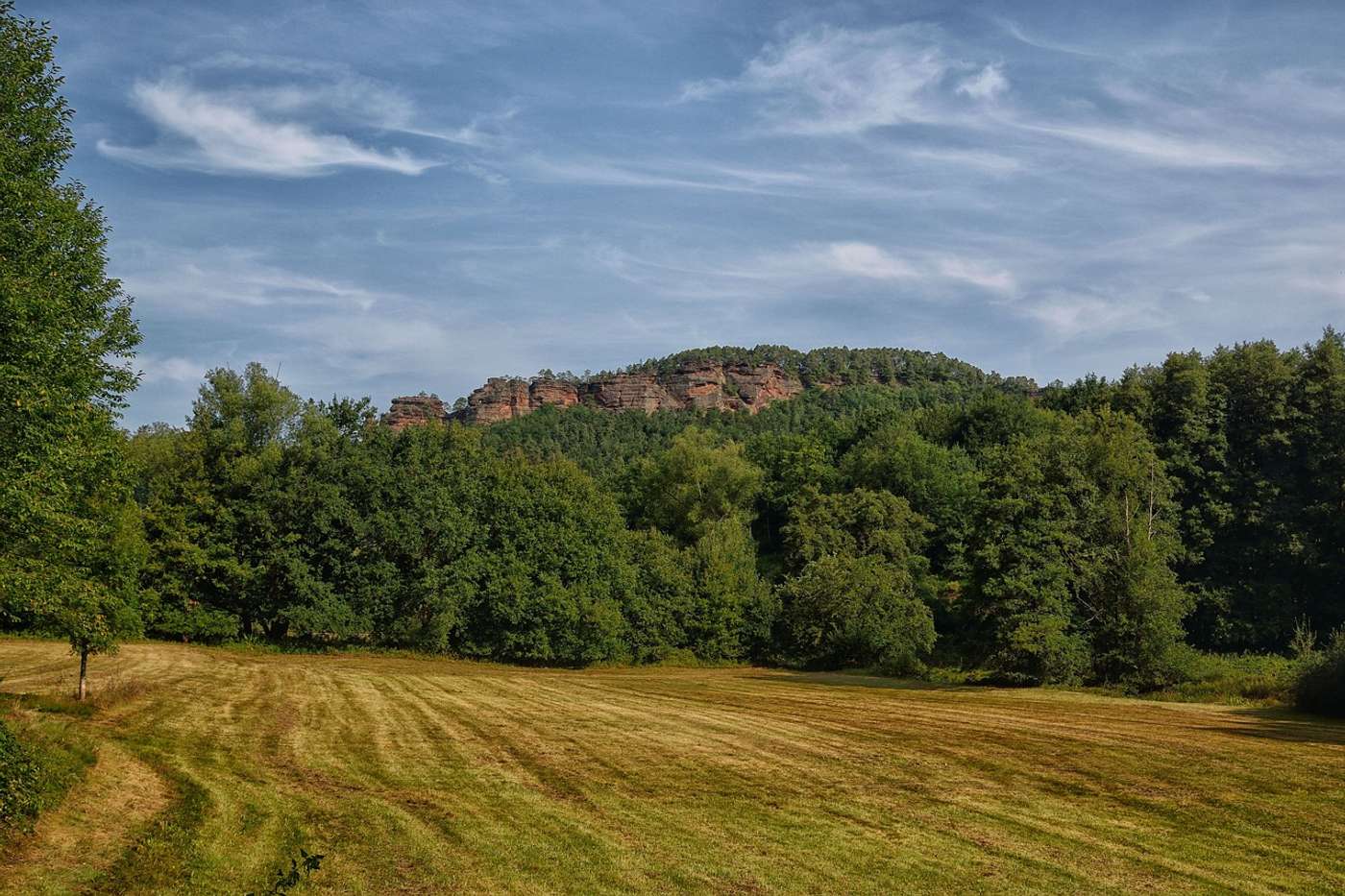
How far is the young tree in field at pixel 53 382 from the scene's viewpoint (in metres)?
16.1

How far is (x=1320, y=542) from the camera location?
52.0 metres

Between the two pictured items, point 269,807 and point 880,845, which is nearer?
point 880,845

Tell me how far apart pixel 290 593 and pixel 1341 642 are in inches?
1850

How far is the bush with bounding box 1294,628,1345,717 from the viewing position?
2556cm

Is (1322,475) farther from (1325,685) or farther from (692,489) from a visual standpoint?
(692,489)

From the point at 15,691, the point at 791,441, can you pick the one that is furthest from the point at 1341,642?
the point at 791,441

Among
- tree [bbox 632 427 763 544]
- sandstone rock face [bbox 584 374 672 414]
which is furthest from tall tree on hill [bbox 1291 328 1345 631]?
sandstone rock face [bbox 584 374 672 414]

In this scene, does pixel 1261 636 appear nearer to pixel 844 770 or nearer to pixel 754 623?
pixel 754 623

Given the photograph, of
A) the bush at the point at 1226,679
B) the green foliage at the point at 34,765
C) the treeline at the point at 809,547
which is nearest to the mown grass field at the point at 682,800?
the green foliage at the point at 34,765

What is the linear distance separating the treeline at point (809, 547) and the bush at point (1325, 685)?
9479mm

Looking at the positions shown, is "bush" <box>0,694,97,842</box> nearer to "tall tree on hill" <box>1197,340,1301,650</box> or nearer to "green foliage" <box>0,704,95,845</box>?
"green foliage" <box>0,704,95,845</box>

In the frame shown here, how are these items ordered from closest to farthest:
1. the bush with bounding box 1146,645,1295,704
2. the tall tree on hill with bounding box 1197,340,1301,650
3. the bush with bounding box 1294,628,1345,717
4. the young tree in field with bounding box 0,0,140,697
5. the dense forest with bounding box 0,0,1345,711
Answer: the young tree in field with bounding box 0,0,140,697, the bush with bounding box 1294,628,1345,717, the bush with bounding box 1146,645,1295,704, the dense forest with bounding box 0,0,1345,711, the tall tree on hill with bounding box 1197,340,1301,650

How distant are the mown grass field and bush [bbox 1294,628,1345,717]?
1.50m

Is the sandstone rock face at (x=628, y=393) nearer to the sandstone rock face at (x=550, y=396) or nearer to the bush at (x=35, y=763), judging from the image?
the sandstone rock face at (x=550, y=396)
